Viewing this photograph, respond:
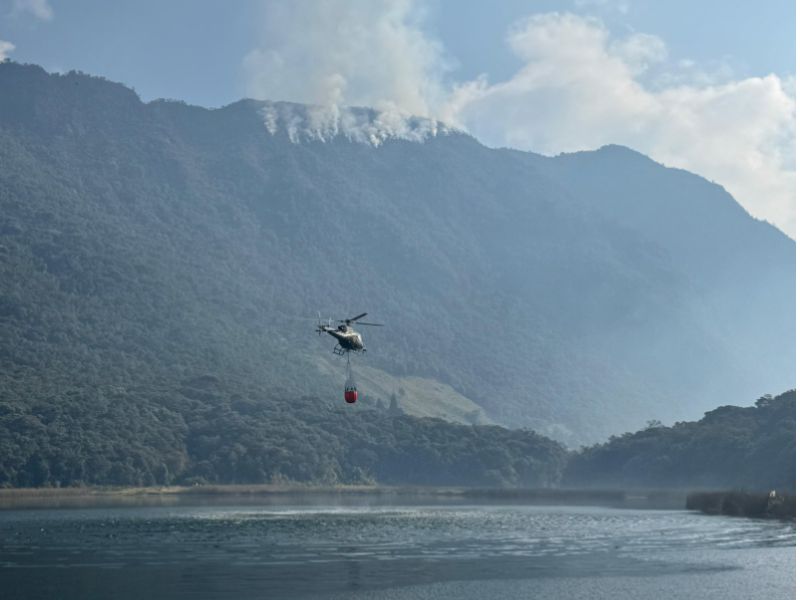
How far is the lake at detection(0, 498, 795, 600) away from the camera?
98375mm

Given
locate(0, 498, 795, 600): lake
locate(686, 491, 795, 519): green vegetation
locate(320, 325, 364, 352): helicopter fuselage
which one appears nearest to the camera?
locate(0, 498, 795, 600): lake

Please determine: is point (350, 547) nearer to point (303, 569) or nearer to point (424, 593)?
point (303, 569)

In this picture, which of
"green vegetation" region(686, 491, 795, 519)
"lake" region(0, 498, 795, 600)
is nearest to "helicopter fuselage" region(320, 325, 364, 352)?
"lake" region(0, 498, 795, 600)

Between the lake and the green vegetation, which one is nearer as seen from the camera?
the lake

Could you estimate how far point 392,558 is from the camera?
396 feet

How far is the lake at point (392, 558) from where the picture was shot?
323ft

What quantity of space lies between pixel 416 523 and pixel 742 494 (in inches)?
2078

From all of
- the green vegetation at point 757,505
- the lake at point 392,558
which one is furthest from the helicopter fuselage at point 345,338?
the green vegetation at point 757,505

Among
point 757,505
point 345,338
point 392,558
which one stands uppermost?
point 345,338

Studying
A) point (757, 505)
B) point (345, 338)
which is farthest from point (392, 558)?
point (757, 505)

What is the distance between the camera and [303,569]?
362 ft

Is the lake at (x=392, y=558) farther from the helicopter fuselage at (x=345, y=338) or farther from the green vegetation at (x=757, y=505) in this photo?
the helicopter fuselage at (x=345, y=338)

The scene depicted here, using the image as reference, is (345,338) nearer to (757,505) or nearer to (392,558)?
(392,558)

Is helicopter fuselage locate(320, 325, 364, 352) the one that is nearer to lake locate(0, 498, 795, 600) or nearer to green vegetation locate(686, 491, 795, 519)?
lake locate(0, 498, 795, 600)
